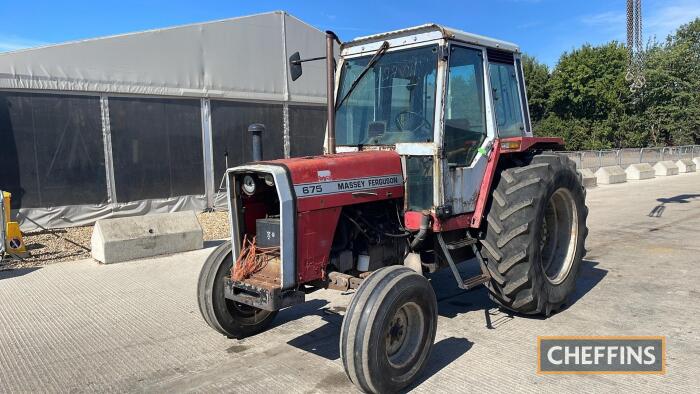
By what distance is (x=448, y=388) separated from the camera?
11.7ft

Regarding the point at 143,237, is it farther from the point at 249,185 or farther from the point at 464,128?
the point at 464,128

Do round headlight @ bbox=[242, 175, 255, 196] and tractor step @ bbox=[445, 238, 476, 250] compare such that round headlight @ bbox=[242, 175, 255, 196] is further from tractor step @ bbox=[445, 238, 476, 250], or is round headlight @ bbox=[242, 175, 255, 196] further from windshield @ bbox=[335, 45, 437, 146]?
tractor step @ bbox=[445, 238, 476, 250]

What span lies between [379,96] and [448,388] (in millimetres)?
2557

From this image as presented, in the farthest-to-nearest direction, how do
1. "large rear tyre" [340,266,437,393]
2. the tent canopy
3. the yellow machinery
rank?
the tent canopy → the yellow machinery → "large rear tyre" [340,266,437,393]

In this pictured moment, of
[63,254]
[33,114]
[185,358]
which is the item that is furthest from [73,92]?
[185,358]

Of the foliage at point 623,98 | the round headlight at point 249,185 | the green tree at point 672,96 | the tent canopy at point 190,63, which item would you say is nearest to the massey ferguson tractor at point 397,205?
the round headlight at point 249,185

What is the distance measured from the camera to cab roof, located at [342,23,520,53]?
4.33 metres

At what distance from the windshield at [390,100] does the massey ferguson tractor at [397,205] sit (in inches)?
0.4

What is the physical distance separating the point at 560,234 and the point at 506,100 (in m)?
1.62

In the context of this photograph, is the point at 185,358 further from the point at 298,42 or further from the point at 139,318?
the point at 298,42

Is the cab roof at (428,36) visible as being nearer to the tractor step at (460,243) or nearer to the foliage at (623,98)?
the tractor step at (460,243)

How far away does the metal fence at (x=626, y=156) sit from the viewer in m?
20.4

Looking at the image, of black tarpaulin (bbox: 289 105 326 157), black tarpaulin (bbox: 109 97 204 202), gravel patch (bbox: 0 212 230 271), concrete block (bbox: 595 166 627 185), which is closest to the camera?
gravel patch (bbox: 0 212 230 271)

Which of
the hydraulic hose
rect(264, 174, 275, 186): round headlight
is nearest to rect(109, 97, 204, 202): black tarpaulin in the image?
rect(264, 174, 275, 186): round headlight
